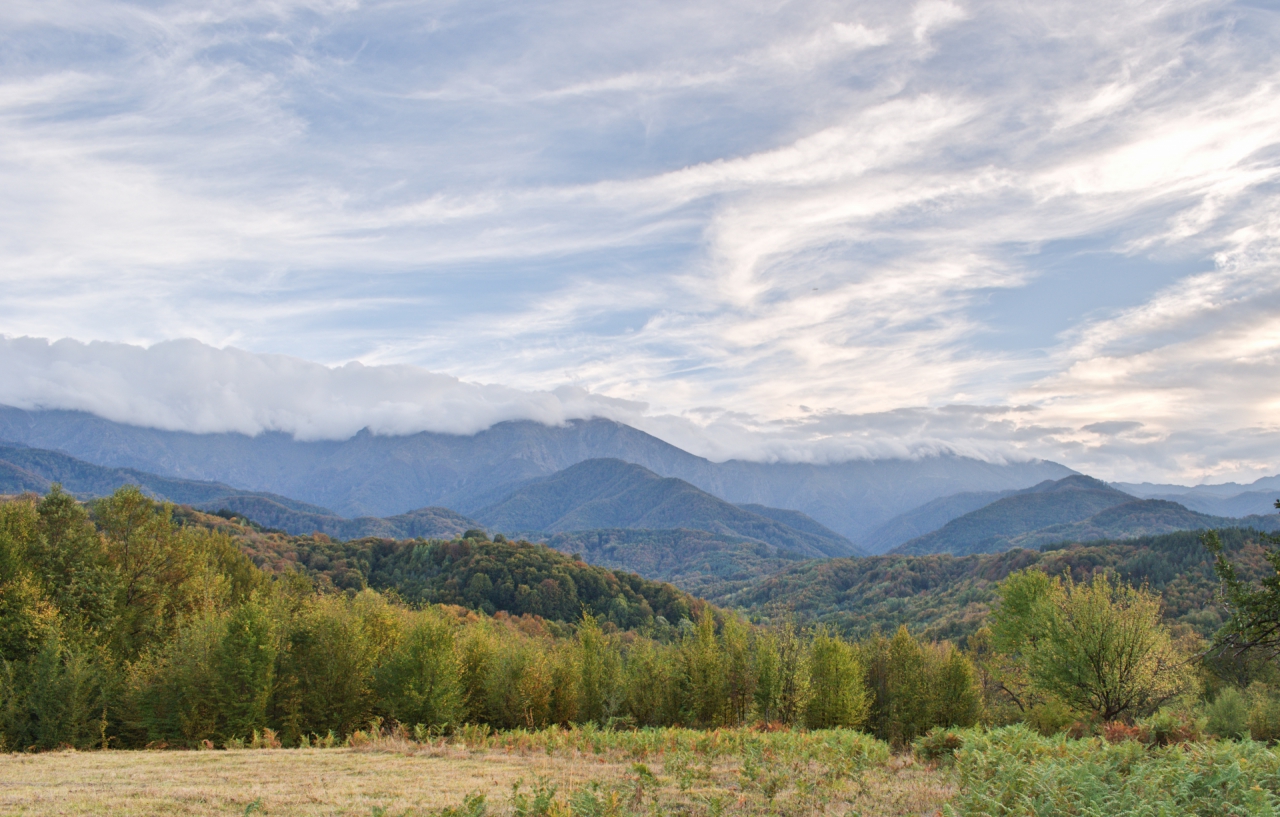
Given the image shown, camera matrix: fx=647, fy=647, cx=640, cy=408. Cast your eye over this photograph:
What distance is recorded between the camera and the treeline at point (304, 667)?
3991 cm

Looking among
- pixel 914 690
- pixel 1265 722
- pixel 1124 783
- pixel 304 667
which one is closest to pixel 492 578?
pixel 304 667

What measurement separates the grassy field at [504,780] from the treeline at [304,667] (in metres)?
12.9

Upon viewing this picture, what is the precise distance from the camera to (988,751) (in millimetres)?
19016

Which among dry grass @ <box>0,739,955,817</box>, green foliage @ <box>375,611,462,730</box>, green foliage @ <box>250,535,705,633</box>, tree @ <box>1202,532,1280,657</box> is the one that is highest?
tree @ <box>1202,532,1280,657</box>

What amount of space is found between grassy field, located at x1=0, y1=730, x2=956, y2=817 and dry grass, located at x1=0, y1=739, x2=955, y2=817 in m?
0.05

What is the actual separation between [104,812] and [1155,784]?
965 inches

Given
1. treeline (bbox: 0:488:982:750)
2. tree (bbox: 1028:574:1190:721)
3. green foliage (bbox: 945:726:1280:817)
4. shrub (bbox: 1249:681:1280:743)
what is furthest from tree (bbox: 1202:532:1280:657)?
treeline (bbox: 0:488:982:750)

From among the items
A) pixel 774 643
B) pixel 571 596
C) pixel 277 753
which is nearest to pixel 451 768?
pixel 277 753

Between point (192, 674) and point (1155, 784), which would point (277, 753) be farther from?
point (1155, 784)

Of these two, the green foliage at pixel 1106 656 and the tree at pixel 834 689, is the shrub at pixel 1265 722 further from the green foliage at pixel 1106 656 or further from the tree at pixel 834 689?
the tree at pixel 834 689

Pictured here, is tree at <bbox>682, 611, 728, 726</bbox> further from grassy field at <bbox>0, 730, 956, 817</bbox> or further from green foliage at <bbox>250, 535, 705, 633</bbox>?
green foliage at <bbox>250, 535, 705, 633</bbox>

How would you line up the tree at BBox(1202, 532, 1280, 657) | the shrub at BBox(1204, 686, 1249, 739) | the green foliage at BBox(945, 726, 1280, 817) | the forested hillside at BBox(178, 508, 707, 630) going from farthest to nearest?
the forested hillside at BBox(178, 508, 707, 630), the shrub at BBox(1204, 686, 1249, 739), the tree at BBox(1202, 532, 1280, 657), the green foliage at BBox(945, 726, 1280, 817)

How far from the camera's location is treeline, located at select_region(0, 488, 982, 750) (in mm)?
39906

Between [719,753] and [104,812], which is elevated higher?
[104,812]
